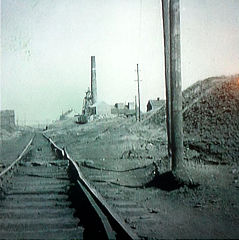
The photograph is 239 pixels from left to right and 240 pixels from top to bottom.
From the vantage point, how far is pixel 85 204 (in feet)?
20.5

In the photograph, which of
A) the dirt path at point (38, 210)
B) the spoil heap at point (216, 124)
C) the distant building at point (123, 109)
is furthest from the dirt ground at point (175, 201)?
the distant building at point (123, 109)

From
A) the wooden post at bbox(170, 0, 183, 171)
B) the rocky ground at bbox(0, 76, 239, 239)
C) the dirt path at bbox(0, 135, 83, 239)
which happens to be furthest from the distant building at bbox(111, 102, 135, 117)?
the wooden post at bbox(170, 0, 183, 171)

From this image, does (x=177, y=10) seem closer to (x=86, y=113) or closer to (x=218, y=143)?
(x=218, y=143)

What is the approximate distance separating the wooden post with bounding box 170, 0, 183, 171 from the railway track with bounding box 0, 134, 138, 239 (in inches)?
96.9

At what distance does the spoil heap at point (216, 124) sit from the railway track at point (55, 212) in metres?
5.31

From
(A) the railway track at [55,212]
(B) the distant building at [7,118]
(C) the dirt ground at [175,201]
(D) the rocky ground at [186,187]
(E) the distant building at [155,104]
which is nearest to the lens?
(A) the railway track at [55,212]

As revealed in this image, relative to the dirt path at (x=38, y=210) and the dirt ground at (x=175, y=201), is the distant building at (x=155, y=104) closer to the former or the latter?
the dirt ground at (x=175, y=201)

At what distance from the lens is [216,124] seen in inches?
631

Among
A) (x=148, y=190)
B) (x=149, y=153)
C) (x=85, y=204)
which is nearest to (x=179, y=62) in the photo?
(x=148, y=190)

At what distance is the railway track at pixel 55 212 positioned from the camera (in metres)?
4.69

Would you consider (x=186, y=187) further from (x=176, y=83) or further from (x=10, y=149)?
(x=10, y=149)

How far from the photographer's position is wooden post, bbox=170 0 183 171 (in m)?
8.23

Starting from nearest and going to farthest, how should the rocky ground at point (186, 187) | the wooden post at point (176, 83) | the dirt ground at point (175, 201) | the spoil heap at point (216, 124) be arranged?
the dirt ground at point (175, 201) < the rocky ground at point (186, 187) < the wooden post at point (176, 83) < the spoil heap at point (216, 124)

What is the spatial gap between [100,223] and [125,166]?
7.54 meters
